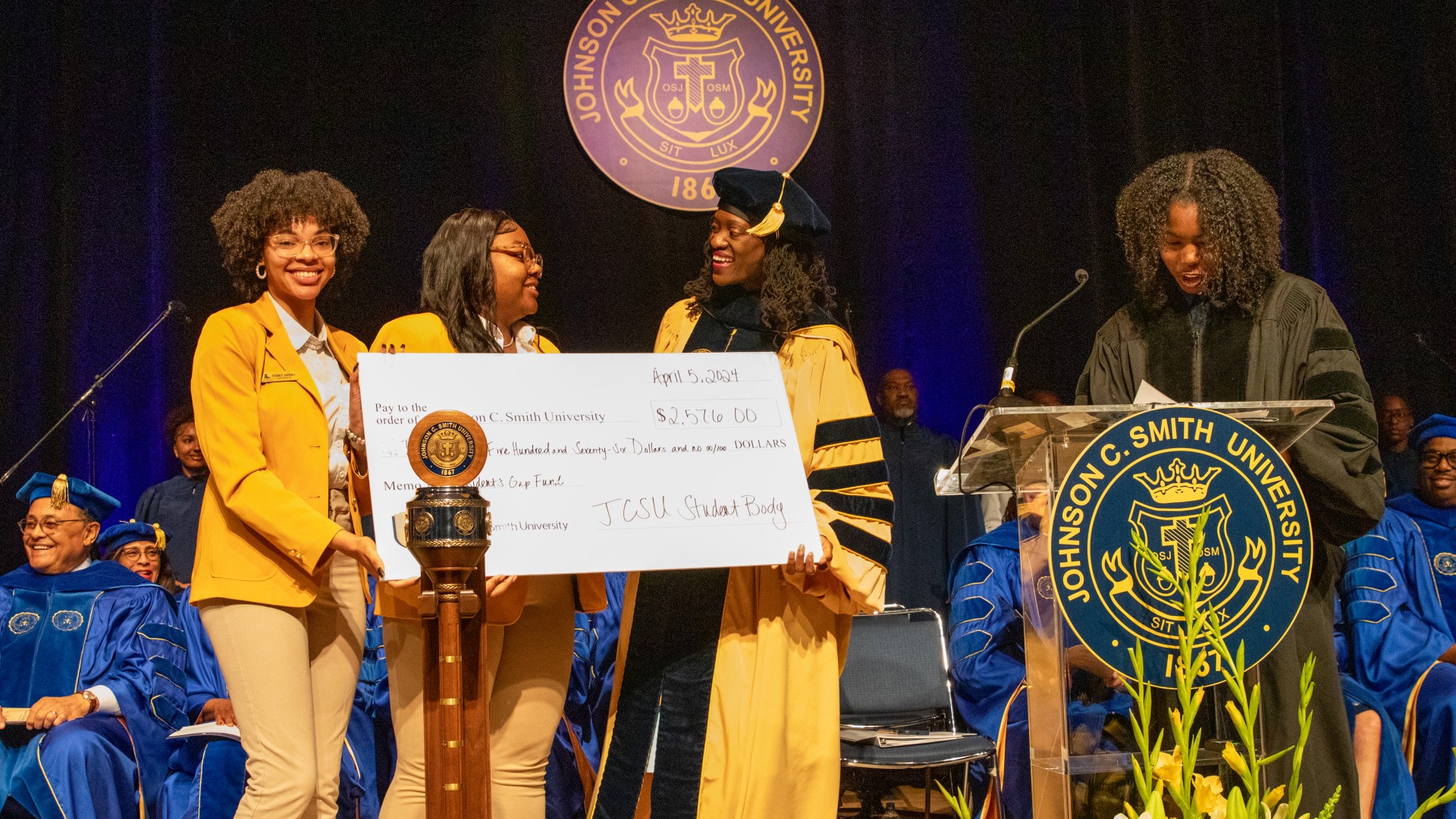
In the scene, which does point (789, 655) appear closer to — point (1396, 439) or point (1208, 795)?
point (1208, 795)

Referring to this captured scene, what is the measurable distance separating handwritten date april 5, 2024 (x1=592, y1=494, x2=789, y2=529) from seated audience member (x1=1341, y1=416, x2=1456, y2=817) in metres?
2.69

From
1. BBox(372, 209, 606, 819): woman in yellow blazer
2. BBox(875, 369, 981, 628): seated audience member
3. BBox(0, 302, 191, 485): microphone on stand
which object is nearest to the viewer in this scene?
BBox(372, 209, 606, 819): woman in yellow blazer

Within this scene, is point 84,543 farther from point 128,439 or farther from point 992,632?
point 992,632

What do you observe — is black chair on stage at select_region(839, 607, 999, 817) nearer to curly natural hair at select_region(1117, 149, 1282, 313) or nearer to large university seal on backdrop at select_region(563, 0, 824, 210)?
curly natural hair at select_region(1117, 149, 1282, 313)

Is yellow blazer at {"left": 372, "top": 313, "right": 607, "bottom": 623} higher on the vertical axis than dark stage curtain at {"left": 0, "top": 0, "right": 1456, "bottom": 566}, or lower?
lower

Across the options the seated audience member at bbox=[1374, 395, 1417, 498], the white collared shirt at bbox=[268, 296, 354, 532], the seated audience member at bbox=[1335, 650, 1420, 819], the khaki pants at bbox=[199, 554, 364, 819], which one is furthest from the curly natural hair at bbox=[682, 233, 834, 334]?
the seated audience member at bbox=[1374, 395, 1417, 498]

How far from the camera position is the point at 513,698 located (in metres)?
2.35

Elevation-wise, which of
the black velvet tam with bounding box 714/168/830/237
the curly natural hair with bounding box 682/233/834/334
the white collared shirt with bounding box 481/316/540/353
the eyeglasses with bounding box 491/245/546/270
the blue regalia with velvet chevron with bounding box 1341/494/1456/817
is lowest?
the blue regalia with velvet chevron with bounding box 1341/494/1456/817

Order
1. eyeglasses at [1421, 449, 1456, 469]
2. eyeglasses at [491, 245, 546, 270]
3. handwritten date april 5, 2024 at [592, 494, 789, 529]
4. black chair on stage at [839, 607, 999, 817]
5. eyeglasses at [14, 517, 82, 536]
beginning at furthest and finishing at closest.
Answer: eyeglasses at [1421, 449, 1456, 469], black chair on stage at [839, 607, 999, 817], eyeglasses at [14, 517, 82, 536], eyeglasses at [491, 245, 546, 270], handwritten date april 5, 2024 at [592, 494, 789, 529]

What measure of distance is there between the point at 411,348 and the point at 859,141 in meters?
3.85

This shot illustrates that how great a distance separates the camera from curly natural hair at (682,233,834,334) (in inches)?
98.1

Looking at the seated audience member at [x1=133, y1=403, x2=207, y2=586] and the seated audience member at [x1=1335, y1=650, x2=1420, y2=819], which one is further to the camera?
the seated audience member at [x1=133, y1=403, x2=207, y2=586]

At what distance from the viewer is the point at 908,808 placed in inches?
194

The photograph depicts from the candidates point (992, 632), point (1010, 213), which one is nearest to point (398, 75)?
point (1010, 213)
